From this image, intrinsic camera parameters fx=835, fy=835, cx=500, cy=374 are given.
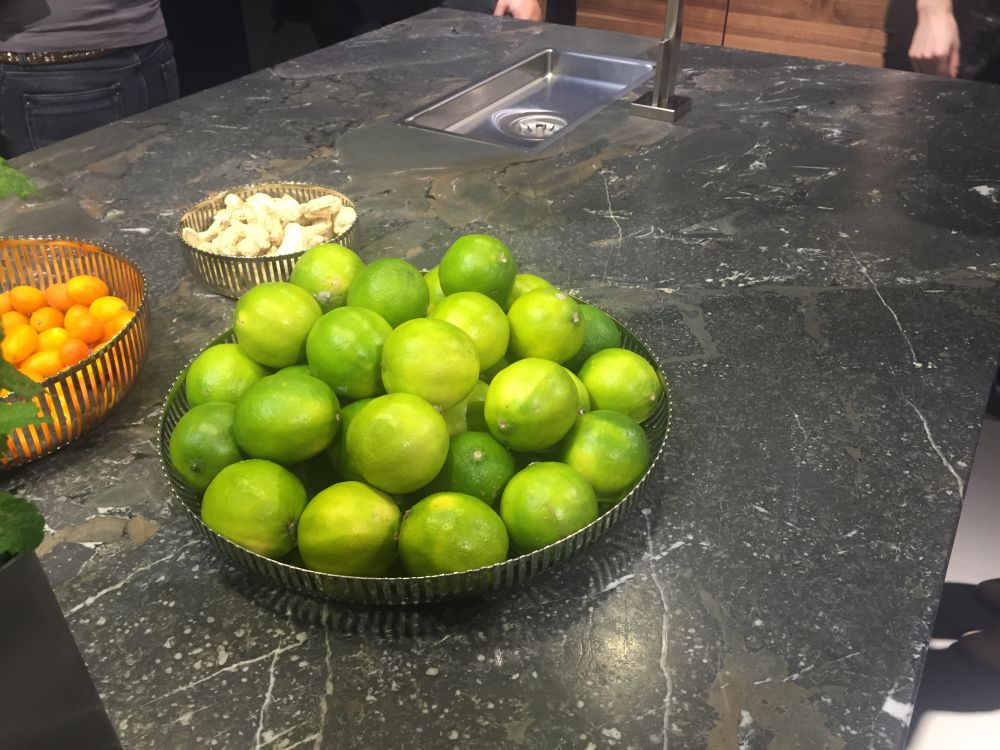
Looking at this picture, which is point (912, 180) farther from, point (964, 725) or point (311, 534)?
point (311, 534)

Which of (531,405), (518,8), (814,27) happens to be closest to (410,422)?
(531,405)

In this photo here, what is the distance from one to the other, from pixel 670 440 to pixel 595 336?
153 millimetres

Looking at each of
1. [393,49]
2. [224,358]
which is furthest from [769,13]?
[224,358]

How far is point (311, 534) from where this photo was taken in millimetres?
677

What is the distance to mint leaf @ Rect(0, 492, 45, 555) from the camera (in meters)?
0.42

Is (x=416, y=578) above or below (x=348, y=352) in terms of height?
below

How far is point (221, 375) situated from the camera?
0.83 m

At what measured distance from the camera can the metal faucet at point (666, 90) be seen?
68.7 inches

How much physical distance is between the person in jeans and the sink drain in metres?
0.97

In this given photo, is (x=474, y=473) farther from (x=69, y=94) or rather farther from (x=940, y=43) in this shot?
(x=940, y=43)

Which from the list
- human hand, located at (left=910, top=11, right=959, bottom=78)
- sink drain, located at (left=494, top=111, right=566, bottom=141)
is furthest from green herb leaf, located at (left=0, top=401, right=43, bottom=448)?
human hand, located at (left=910, top=11, right=959, bottom=78)

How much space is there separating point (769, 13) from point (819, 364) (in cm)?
297

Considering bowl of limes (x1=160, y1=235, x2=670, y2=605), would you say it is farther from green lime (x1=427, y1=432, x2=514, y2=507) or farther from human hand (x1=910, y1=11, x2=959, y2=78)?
human hand (x1=910, y1=11, x2=959, y2=78)

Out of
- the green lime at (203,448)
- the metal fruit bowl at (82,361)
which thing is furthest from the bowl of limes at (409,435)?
the metal fruit bowl at (82,361)
